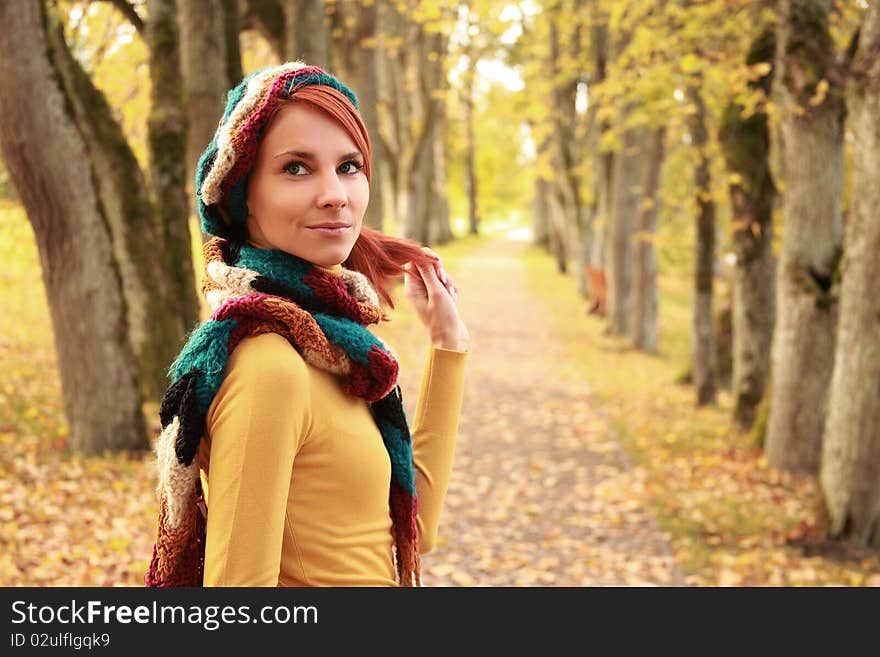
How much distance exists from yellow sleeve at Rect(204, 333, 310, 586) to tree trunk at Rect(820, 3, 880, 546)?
221 inches

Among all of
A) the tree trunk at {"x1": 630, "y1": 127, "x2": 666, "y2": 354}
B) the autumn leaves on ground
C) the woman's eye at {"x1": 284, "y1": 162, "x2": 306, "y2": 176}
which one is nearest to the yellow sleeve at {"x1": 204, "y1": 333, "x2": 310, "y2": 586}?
the woman's eye at {"x1": 284, "y1": 162, "x2": 306, "y2": 176}

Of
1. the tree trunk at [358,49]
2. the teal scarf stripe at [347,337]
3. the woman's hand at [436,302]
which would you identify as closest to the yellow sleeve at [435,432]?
the woman's hand at [436,302]

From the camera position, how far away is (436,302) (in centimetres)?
216

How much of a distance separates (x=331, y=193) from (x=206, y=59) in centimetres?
700

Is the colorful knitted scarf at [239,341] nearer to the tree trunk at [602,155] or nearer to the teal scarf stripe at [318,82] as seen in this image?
the teal scarf stripe at [318,82]

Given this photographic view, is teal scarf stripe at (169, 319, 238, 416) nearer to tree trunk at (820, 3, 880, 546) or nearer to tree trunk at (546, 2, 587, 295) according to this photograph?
tree trunk at (820, 3, 880, 546)

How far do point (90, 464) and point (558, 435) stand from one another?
17.9 feet

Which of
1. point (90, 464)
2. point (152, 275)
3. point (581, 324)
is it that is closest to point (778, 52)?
point (152, 275)

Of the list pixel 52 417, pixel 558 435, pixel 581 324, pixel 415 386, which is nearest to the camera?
pixel 52 417

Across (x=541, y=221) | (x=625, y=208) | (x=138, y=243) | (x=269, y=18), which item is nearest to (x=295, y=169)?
(x=138, y=243)

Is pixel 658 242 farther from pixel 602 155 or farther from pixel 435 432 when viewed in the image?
pixel 435 432

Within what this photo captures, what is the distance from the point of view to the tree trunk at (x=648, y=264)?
15219mm
